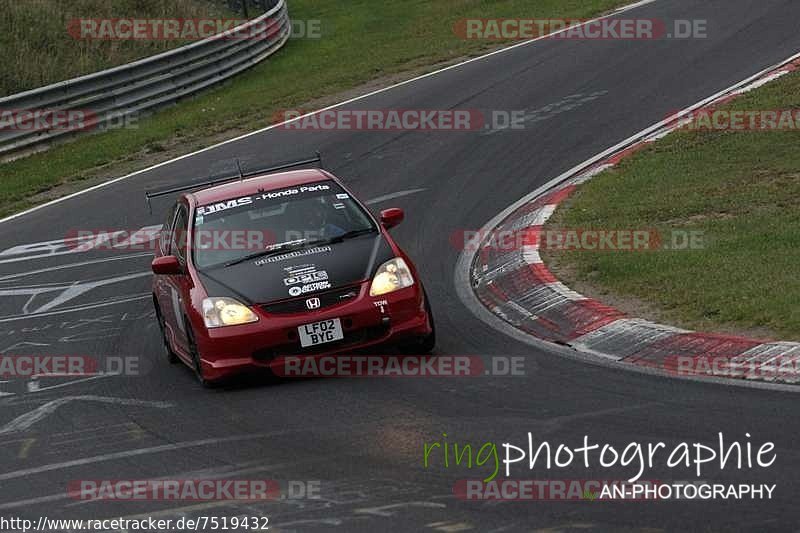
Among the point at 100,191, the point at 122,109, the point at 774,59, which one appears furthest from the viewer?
the point at 122,109

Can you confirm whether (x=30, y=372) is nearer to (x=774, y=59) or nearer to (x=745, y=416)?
(x=745, y=416)

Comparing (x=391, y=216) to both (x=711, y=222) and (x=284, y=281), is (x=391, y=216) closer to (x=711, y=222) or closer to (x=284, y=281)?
(x=284, y=281)

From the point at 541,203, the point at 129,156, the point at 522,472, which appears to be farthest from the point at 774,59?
the point at 522,472

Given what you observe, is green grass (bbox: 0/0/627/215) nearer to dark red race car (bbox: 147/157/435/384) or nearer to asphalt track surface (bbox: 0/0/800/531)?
asphalt track surface (bbox: 0/0/800/531)

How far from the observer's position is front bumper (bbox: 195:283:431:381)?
33.0 ft

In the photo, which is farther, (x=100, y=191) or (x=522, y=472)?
(x=100, y=191)

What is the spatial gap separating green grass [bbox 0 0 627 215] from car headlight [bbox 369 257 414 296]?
10813 millimetres

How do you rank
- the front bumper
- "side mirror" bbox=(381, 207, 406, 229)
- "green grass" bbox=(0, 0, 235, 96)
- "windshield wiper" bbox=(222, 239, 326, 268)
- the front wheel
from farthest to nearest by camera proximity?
"green grass" bbox=(0, 0, 235, 96) → "side mirror" bbox=(381, 207, 406, 229) → "windshield wiper" bbox=(222, 239, 326, 268) → the front wheel → the front bumper

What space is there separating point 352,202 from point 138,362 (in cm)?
227

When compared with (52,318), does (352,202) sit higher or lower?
higher

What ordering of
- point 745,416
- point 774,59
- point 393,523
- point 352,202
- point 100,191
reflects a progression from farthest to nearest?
point 774,59
point 100,191
point 352,202
point 745,416
point 393,523

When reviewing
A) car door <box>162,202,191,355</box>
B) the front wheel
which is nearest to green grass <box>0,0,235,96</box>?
car door <box>162,202,191,355</box>

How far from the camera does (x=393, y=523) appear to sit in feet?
22.0

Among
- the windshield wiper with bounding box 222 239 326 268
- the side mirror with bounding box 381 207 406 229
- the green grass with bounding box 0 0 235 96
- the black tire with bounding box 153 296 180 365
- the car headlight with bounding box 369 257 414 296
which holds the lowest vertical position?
the black tire with bounding box 153 296 180 365
